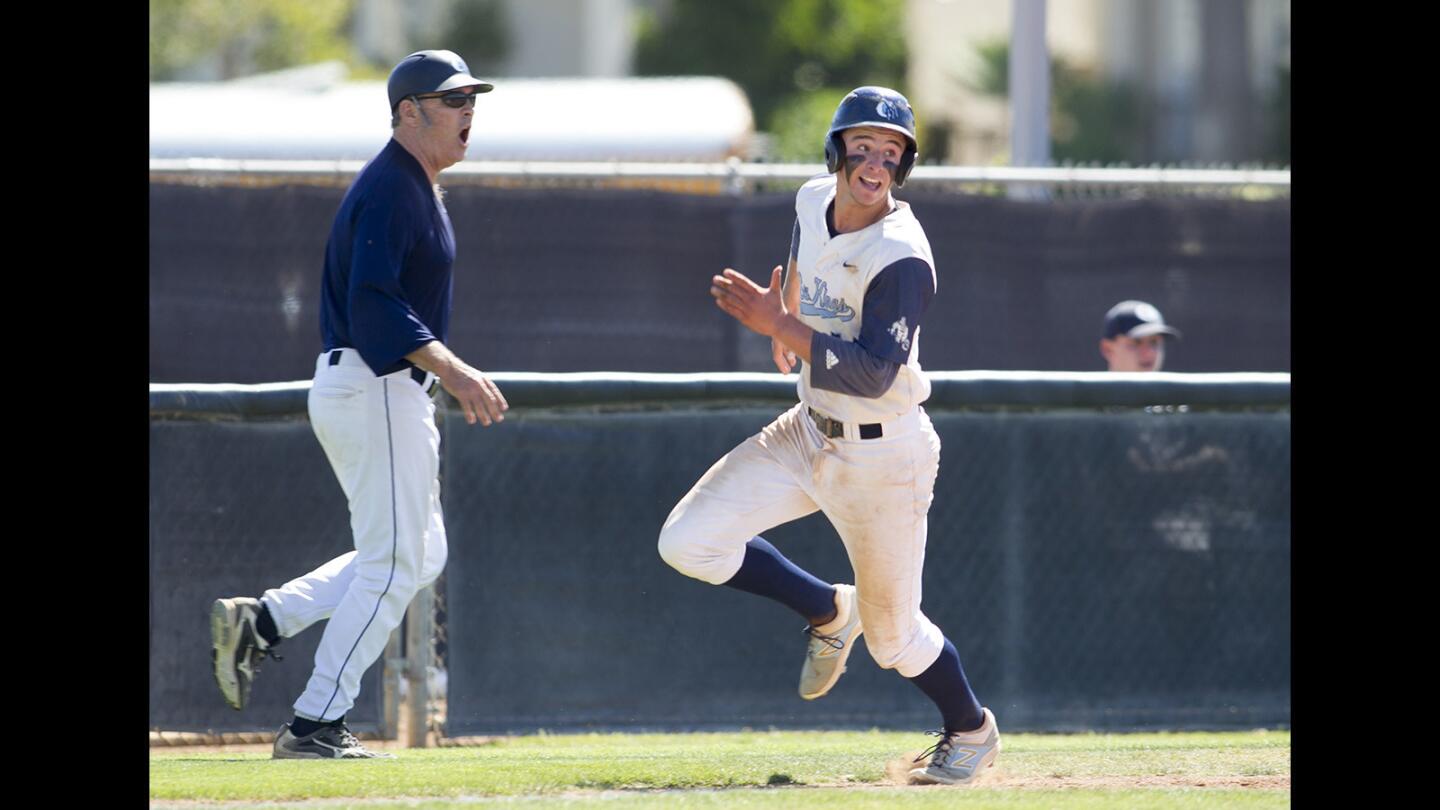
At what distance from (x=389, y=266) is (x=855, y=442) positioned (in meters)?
1.35

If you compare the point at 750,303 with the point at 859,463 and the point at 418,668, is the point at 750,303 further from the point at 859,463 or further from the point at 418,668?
the point at 418,668

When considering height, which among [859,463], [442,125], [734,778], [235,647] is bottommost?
[734,778]

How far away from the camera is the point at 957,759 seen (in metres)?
5.33

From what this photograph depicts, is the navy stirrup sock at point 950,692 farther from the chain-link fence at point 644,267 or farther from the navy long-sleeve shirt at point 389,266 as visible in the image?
the chain-link fence at point 644,267

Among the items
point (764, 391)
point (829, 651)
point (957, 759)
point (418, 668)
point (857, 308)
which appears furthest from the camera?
point (764, 391)

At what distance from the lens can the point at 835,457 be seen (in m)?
5.23

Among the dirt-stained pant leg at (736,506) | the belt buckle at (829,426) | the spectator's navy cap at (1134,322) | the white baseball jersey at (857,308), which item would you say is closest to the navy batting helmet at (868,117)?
the white baseball jersey at (857,308)

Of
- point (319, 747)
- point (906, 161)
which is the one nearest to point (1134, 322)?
point (906, 161)

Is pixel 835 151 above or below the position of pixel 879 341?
above

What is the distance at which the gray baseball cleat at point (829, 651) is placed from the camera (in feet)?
18.2

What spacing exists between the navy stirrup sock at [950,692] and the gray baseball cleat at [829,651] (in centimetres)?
28

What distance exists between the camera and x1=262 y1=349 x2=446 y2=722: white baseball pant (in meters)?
5.41

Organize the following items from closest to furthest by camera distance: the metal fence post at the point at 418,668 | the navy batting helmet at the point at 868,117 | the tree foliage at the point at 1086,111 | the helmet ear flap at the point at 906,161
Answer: the navy batting helmet at the point at 868,117
the helmet ear flap at the point at 906,161
the metal fence post at the point at 418,668
the tree foliage at the point at 1086,111
